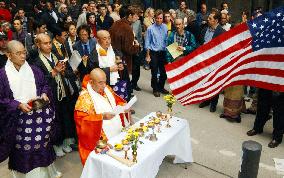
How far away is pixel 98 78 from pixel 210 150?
2.62 metres

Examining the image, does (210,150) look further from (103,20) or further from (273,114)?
(103,20)

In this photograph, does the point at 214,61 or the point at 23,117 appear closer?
the point at 23,117

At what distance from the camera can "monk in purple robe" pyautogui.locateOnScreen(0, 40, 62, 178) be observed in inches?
169

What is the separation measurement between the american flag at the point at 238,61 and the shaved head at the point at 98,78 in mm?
988

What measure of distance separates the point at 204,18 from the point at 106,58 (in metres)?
5.25

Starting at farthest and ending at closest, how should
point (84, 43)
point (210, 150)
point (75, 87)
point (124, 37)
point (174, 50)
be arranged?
point (124, 37), point (174, 50), point (84, 43), point (210, 150), point (75, 87)

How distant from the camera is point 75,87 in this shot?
5789mm

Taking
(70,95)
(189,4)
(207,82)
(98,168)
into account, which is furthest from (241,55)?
(189,4)

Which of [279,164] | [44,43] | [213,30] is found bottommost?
[279,164]

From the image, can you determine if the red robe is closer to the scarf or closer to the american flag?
the scarf

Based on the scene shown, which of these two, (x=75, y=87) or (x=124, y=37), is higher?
(x=124, y=37)

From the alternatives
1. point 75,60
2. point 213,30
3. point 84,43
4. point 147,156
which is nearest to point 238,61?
point 147,156

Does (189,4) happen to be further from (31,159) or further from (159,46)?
(31,159)

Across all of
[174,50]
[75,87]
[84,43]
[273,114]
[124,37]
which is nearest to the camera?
[75,87]
